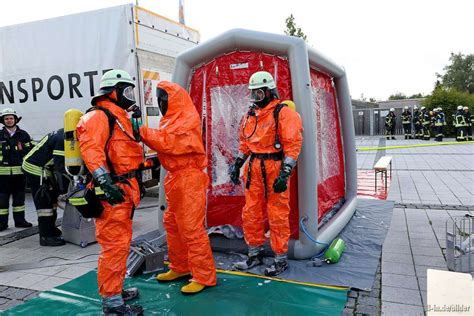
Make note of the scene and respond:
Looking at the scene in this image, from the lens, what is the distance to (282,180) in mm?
3729

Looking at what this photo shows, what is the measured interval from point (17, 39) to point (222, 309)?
7032 millimetres

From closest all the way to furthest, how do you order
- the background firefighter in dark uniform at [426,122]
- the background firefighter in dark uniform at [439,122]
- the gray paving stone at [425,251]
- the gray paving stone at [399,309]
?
the gray paving stone at [399,309]
the gray paving stone at [425,251]
the background firefighter in dark uniform at [439,122]
the background firefighter in dark uniform at [426,122]

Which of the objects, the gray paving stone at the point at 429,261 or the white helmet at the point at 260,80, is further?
the gray paving stone at the point at 429,261

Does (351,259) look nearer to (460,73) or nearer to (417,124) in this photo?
(417,124)

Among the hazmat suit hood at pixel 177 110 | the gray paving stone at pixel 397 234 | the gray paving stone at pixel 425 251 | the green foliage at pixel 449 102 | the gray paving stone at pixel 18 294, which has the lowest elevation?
the gray paving stone at pixel 425 251

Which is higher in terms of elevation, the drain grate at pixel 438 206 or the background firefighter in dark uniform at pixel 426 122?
the background firefighter in dark uniform at pixel 426 122

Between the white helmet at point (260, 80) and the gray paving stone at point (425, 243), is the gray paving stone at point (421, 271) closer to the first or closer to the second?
the gray paving stone at point (425, 243)

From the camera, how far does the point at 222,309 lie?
10.8ft

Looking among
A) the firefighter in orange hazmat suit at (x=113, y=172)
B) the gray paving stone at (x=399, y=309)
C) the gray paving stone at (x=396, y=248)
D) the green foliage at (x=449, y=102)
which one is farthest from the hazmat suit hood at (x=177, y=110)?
the green foliage at (x=449, y=102)

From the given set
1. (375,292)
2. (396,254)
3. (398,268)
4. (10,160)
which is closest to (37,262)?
(10,160)

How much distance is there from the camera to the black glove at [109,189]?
2904 mm

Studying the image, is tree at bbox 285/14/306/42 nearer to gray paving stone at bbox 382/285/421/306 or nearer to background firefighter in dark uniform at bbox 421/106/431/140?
background firefighter in dark uniform at bbox 421/106/431/140

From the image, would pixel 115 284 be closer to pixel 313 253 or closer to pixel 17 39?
pixel 313 253

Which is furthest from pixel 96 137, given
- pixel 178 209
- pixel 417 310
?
Result: pixel 417 310
